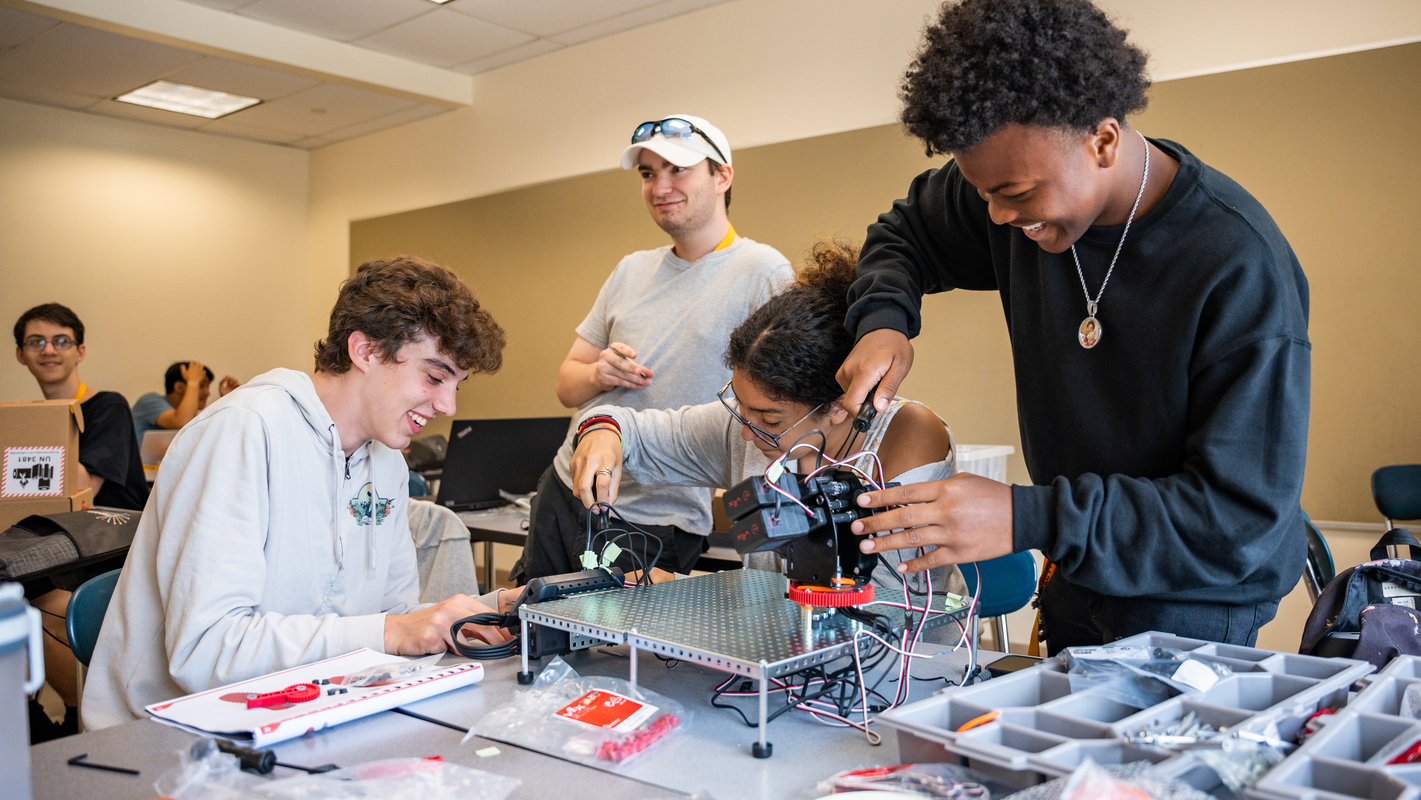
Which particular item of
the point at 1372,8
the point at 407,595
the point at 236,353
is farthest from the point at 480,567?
the point at 1372,8

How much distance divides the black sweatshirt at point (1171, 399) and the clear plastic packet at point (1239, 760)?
0.25 m

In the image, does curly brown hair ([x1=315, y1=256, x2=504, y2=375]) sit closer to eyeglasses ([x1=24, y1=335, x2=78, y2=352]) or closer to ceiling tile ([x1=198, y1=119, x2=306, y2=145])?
eyeglasses ([x1=24, y1=335, x2=78, y2=352])

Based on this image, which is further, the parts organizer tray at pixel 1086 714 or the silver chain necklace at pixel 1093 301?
the silver chain necklace at pixel 1093 301

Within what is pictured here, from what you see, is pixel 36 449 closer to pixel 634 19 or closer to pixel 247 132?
pixel 634 19

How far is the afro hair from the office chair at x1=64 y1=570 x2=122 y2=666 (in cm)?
144

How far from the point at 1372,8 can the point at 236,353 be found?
6.63 meters

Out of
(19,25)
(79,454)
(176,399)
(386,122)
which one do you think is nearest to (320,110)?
(386,122)

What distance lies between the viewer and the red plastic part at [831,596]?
3.52 feet

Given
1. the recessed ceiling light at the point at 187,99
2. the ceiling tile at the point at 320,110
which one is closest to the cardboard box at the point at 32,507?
the ceiling tile at the point at 320,110

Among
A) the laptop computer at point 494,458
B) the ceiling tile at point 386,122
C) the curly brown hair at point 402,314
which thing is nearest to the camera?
the curly brown hair at point 402,314

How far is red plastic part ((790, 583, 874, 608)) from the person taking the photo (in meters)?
1.07

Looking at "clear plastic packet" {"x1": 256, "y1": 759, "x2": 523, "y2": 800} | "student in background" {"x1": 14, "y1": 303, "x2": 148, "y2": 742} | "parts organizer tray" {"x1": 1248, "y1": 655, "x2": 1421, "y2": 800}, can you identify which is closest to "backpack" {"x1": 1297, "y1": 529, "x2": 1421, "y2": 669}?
"parts organizer tray" {"x1": 1248, "y1": 655, "x2": 1421, "y2": 800}

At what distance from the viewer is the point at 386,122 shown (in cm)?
610

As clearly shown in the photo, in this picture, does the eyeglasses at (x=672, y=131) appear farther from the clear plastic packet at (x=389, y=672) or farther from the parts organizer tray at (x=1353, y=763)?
the parts organizer tray at (x=1353, y=763)
